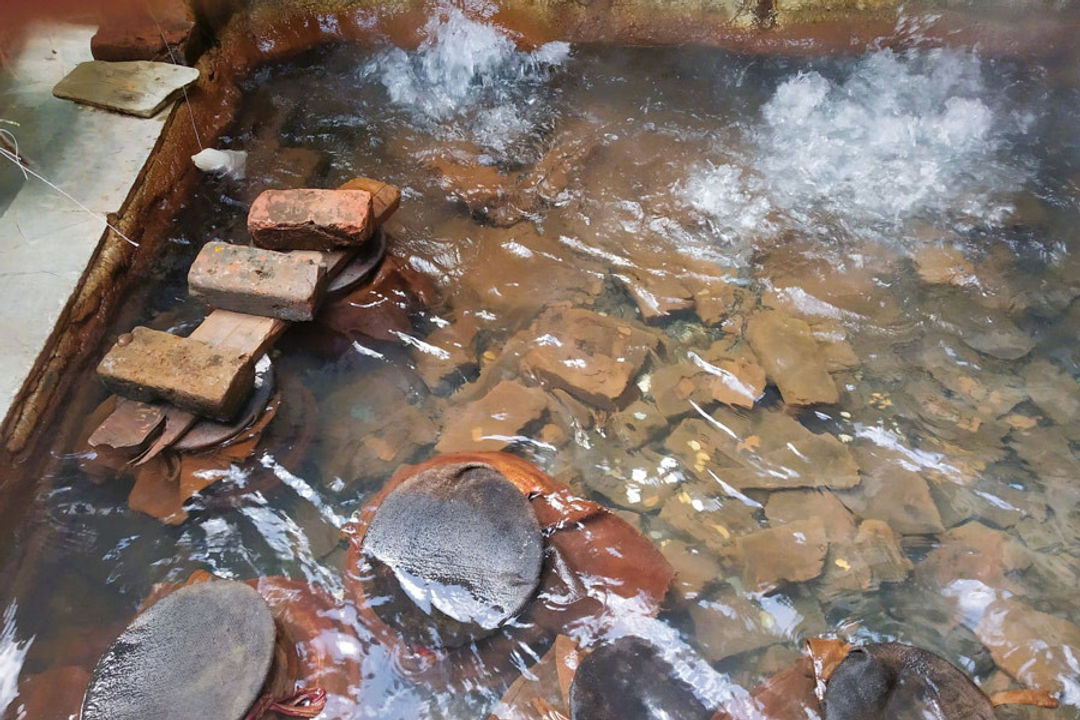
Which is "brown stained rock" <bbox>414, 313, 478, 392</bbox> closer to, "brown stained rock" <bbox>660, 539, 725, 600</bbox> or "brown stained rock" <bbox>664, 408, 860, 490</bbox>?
"brown stained rock" <bbox>664, 408, 860, 490</bbox>

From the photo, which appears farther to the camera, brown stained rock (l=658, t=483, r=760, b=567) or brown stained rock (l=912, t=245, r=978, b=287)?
brown stained rock (l=912, t=245, r=978, b=287)

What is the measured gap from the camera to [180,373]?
10.0 ft

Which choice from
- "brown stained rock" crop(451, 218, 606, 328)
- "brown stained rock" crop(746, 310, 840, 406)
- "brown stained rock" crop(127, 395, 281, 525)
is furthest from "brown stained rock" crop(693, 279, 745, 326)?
"brown stained rock" crop(127, 395, 281, 525)

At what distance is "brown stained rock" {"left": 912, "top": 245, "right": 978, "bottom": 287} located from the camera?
161 inches

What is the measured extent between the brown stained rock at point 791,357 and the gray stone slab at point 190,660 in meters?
2.65

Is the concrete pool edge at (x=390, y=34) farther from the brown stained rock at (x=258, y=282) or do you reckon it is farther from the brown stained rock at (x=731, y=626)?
the brown stained rock at (x=731, y=626)

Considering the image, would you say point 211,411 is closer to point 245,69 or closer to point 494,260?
point 494,260

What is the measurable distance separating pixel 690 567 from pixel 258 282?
2.43 m

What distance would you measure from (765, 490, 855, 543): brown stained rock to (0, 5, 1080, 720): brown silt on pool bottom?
0.02 meters

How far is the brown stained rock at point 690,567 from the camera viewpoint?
2.83 m

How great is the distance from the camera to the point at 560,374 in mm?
3529

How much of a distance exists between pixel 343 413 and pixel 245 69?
3.61m

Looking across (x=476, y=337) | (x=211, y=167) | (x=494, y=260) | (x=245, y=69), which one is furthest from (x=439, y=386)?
(x=245, y=69)

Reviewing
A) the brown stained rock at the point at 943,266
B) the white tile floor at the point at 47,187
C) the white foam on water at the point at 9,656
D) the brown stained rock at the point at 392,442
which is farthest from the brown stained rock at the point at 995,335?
the white tile floor at the point at 47,187
